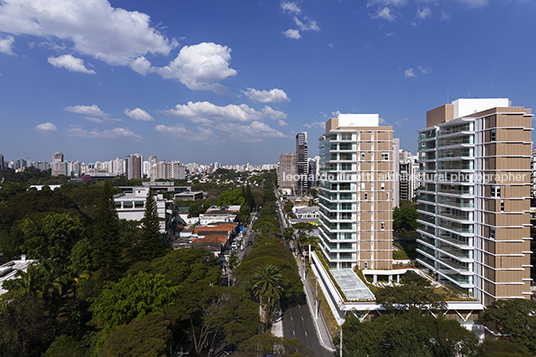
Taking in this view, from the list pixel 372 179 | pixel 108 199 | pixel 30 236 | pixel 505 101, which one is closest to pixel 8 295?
pixel 108 199

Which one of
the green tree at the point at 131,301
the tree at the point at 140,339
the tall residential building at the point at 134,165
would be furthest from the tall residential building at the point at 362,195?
the tall residential building at the point at 134,165

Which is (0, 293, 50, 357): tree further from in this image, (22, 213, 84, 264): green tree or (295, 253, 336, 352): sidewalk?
(295, 253, 336, 352): sidewalk

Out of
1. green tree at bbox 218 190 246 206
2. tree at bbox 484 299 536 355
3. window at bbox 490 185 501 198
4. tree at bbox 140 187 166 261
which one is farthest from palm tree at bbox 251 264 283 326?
green tree at bbox 218 190 246 206

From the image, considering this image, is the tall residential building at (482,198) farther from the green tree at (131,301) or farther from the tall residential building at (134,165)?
the tall residential building at (134,165)

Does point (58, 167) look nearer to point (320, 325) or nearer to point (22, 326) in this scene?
point (22, 326)

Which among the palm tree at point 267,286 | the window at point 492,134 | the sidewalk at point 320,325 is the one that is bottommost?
the sidewalk at point 320,325

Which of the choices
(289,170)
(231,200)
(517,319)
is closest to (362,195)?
(517,319)
